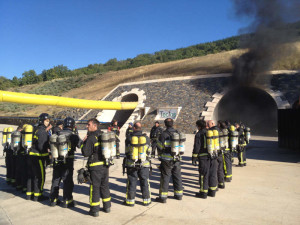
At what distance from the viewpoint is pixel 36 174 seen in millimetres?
5367

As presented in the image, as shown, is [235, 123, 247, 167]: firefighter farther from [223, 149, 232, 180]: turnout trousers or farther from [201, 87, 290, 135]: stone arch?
[201, 87, 290, 135]: stone arch

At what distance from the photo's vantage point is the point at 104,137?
14.6ft

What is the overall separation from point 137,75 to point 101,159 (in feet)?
125

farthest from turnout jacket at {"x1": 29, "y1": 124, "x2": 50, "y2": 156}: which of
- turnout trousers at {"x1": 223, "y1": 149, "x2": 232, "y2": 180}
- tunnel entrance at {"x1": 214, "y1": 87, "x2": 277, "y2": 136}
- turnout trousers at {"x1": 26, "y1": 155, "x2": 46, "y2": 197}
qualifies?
tunnel entrance at {"x1": 214, "y1": 87, "x2": 277, "y2": 136}

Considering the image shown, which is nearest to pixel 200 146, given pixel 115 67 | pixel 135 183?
pixel 135 183

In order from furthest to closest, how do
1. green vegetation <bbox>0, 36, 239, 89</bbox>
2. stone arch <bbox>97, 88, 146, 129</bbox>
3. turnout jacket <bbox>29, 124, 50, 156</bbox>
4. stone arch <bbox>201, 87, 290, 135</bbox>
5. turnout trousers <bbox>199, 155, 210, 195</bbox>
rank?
green vegetation <bbox>0, 36, 239, 89</bbox>, stone arch <bbox>97, 88, 146, 129</bbox>, stone arch <bbox>201, 87, 290, 135</bbox>, turnout trousers <bbox>199, 155, 210, 195</bbox>, turnout jacket <bbox>29, 124, 50, 156</bbox>

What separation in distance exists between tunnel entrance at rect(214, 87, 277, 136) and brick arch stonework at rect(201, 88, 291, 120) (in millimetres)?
1295

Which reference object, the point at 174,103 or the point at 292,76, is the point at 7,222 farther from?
the point at 292,76

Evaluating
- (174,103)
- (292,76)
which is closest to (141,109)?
(174,103)

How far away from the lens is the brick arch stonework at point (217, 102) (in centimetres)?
1764

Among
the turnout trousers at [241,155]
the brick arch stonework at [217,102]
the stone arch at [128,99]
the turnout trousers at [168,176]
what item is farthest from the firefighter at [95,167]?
the stone arch at [128,99]

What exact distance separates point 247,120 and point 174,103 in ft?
24.9

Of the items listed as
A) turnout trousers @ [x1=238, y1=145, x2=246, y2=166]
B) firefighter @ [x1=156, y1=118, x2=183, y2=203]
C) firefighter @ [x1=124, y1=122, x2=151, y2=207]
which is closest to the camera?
firefighter @ [x1=124, y1=122, x2=151, y2=207]

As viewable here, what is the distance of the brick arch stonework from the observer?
57.9 feet
